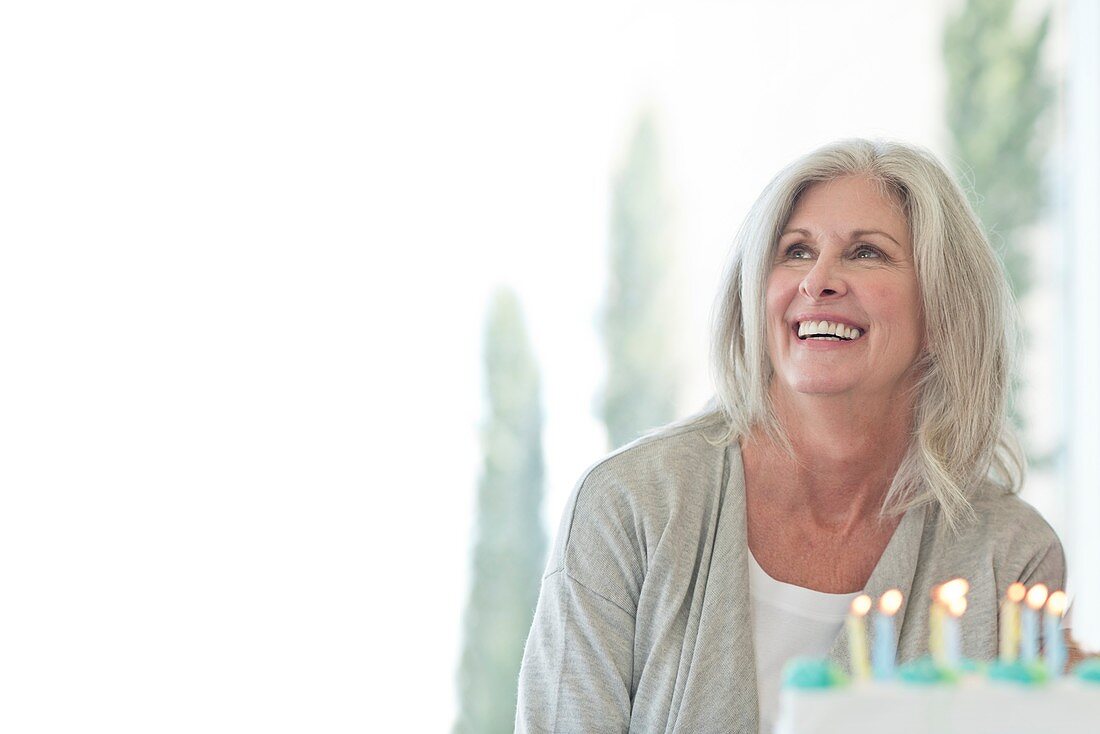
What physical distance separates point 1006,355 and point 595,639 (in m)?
0.76

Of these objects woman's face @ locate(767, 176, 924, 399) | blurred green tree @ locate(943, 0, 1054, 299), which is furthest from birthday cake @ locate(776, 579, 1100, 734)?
blurred green tree @ locate(943, 0, 1054, 299)

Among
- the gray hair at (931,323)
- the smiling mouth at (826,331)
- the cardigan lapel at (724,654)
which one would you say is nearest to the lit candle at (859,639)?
the cardigan lapel at (724,654)

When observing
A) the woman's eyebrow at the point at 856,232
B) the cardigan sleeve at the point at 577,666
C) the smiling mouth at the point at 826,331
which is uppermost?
the woman's eyebrow at the point at 856,232

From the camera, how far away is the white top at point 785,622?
61.6 inches

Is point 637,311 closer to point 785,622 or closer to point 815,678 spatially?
point 785,622

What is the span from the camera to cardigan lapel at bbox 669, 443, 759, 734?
1490mm

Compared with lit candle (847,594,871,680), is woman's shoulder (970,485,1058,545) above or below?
above

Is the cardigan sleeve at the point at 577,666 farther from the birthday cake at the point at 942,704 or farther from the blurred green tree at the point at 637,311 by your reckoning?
the blurred green tree at the point at 637,311

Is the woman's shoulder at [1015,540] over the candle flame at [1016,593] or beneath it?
over

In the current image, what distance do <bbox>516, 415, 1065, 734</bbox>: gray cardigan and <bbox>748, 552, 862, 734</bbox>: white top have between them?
0.05 meters

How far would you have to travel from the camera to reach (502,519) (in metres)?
4.39

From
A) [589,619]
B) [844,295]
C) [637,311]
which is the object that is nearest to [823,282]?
[844,295]

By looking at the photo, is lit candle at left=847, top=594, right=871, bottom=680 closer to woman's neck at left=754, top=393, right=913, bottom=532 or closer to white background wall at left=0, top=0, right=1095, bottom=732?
woman's neck at left=754, top=393, right=913, bottom=532

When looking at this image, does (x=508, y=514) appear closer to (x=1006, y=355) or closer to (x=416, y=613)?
(x=416, y=613)
